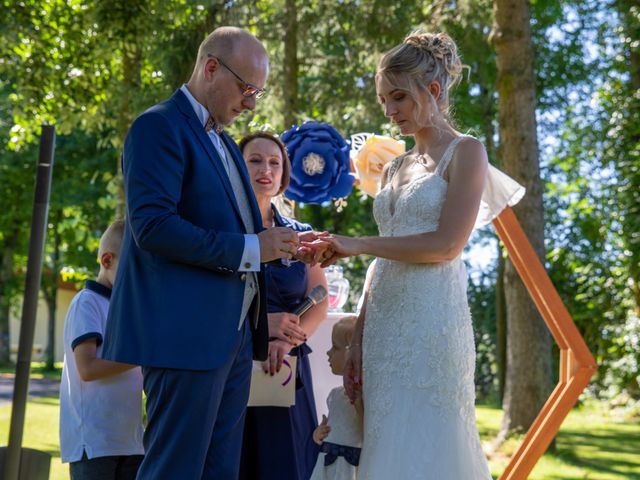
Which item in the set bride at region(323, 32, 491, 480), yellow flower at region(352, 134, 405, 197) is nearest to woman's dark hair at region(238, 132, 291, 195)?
yellow flower at region(352, 134, 405, 197)

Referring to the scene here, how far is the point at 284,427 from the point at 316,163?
1475 millimetres

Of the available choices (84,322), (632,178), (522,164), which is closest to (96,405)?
(84,322)

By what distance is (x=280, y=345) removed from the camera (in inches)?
155

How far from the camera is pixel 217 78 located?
3172mm

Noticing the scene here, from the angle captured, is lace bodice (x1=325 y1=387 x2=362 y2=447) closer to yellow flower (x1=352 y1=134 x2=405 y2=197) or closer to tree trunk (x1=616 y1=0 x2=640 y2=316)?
yellow flower (x1=352 y1=134 x2=405 y2=197)

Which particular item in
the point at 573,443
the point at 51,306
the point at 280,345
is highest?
the point at 51,306

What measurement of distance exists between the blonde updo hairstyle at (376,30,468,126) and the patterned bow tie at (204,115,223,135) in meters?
0.63

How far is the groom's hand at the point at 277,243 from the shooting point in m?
3.03

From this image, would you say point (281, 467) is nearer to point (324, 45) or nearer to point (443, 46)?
point (443, 46)

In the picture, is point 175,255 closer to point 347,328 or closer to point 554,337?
point 347,328

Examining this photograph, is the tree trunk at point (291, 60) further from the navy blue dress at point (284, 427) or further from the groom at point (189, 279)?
the groom at point (189, 279)

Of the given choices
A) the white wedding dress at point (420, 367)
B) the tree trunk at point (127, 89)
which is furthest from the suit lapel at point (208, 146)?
the tree trunk at point (127, 89)

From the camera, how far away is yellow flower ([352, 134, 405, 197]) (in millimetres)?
4953

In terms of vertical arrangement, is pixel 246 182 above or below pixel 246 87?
below
